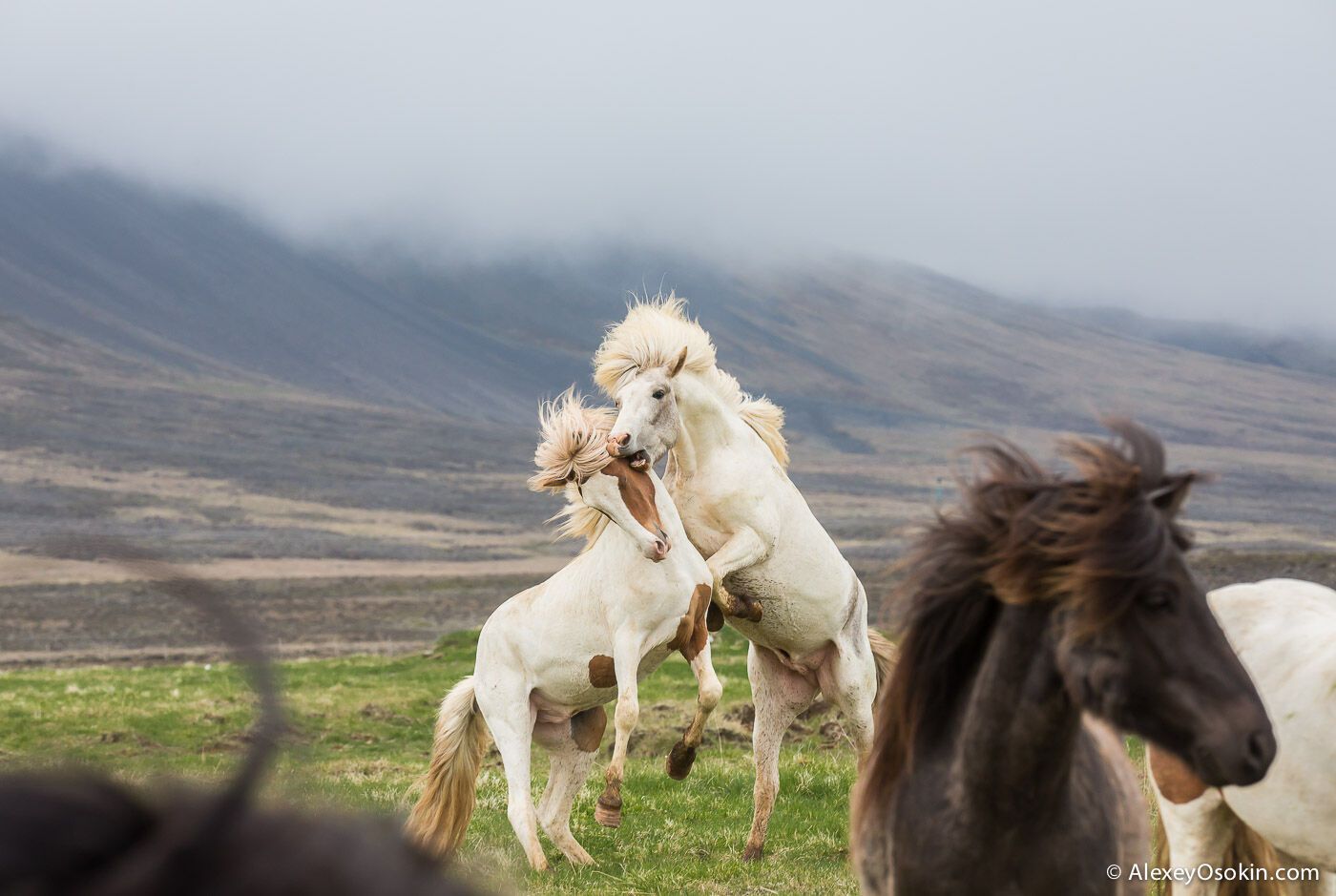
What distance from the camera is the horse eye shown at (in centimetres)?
358

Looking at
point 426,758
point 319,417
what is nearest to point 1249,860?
point 426,758

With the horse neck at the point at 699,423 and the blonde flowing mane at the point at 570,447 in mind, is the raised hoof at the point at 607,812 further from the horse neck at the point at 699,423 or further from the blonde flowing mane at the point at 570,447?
the horse neck at the point at 699,423

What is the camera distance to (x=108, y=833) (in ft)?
4.72

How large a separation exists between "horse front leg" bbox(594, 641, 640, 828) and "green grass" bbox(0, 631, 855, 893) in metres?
0.37

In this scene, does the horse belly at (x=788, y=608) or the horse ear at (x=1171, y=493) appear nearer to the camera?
the horse ear at (x=1171, y=493)

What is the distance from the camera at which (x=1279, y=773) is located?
16.9ft

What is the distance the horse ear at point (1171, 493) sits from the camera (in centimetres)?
382

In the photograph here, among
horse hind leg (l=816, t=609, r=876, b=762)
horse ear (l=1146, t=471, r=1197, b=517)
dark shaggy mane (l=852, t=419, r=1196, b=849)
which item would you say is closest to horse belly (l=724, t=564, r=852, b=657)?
horse hind leg (l=816, t=609, r=876, b=762)

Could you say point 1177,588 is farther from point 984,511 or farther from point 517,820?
point 517,820

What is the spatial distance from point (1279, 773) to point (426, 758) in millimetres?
11410

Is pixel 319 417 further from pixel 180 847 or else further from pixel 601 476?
pixel 180 847

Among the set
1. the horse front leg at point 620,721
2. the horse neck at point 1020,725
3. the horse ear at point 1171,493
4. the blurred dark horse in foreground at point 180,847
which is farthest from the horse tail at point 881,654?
the blurred dark horse in foreground at point 180,847

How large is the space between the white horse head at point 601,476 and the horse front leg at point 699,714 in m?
0.88

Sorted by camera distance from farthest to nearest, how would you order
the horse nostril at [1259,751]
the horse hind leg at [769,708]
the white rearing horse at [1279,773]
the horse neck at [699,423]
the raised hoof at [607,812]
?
the horse hind leg at [769,708], the horse neck at [699,423], the raised hoof at [607,812], the white rearing horse at [1279,773], the horse nostril at [1259,751]
